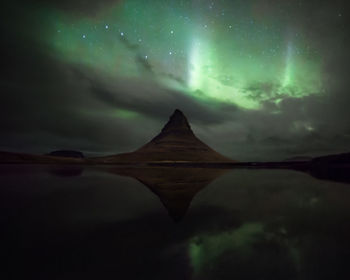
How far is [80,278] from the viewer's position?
5.00 meters

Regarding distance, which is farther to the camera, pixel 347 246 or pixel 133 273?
pixel 347 246

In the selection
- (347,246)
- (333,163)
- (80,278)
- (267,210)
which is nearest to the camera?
(80,278)

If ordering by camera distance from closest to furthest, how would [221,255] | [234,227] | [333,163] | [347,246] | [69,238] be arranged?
[221,255] < [347,246] < [69,238] < [234,227] < [333,163]

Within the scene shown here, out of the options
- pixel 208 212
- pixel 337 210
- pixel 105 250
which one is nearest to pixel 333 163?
pixel 337 210

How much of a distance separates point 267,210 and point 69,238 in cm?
1201

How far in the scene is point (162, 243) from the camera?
23.6 ft

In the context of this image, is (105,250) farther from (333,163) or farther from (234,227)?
(333,163)

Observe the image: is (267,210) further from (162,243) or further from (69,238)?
(69,238)

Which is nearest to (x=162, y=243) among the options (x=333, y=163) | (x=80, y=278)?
(x=80, y=278)

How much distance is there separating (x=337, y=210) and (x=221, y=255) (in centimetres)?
1134

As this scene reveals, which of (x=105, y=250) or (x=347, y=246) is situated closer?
(x=105, y=250)

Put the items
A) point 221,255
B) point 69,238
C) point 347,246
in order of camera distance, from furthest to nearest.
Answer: point 69,238 → point 347,246 → point 221,255

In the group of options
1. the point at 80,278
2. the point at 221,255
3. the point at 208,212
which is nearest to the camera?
the point at 80,278

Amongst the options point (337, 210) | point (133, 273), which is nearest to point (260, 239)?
point (133, 273)
